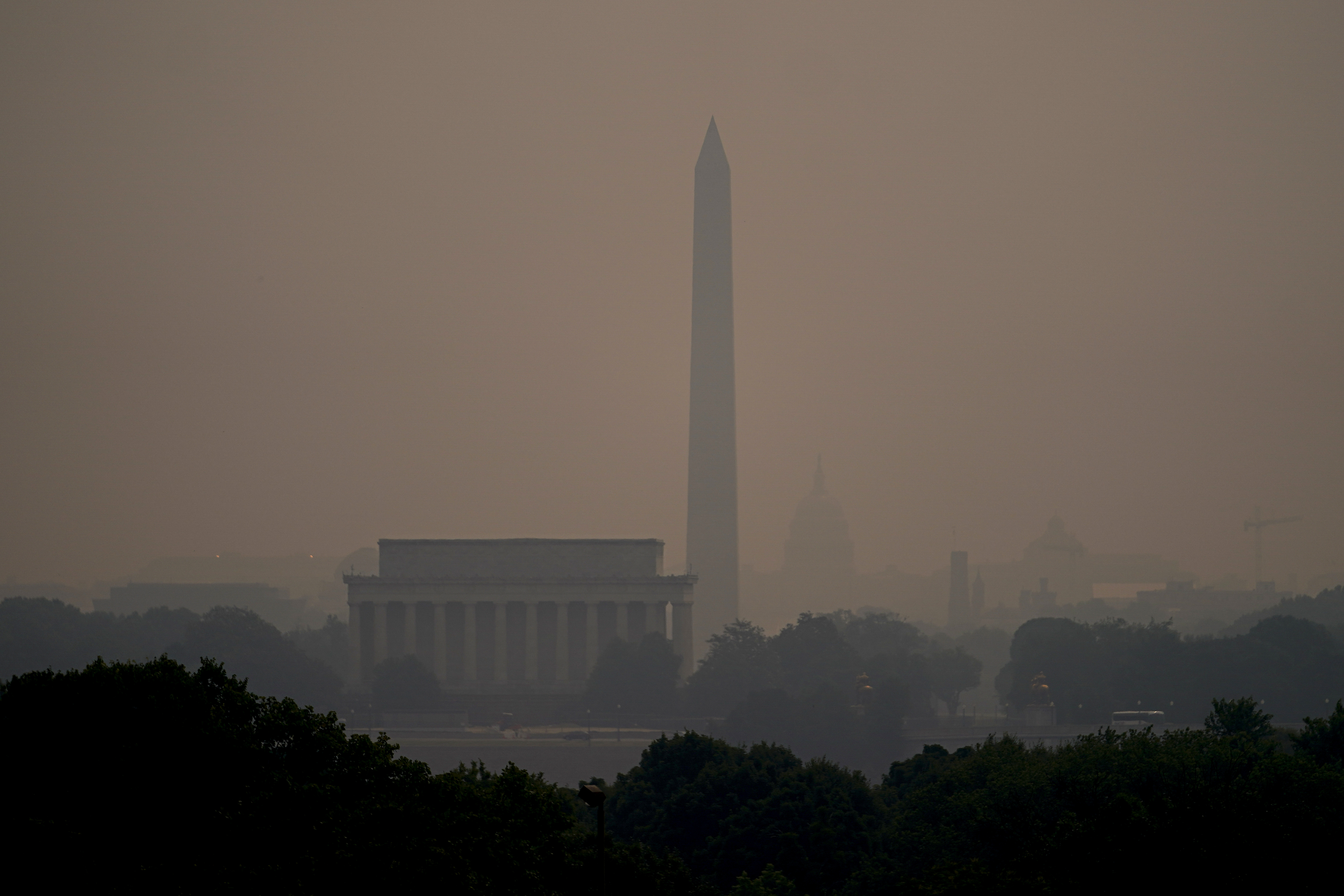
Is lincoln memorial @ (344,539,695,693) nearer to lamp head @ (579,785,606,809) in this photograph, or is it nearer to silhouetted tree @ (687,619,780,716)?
silhouetted tree @ (687,619,780,716)

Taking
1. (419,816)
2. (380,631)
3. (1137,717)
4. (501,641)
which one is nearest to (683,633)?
(501,641)

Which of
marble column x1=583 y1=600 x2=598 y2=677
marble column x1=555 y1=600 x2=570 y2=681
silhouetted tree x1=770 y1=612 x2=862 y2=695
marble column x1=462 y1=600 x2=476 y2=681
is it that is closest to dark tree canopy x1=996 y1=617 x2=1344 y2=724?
silhouetted tree x1=770 y1=612 x2=862 y2=695

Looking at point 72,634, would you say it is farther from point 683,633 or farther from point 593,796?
point 593,796

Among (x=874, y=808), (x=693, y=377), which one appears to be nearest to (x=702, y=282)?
(x=693, y=377)

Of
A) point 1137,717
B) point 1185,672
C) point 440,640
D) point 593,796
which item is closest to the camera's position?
point 593,796

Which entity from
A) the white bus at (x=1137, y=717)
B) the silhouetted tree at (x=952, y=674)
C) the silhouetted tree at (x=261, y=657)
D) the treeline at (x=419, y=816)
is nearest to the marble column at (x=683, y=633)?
the silhouetted tree at (x=952, y=674)
